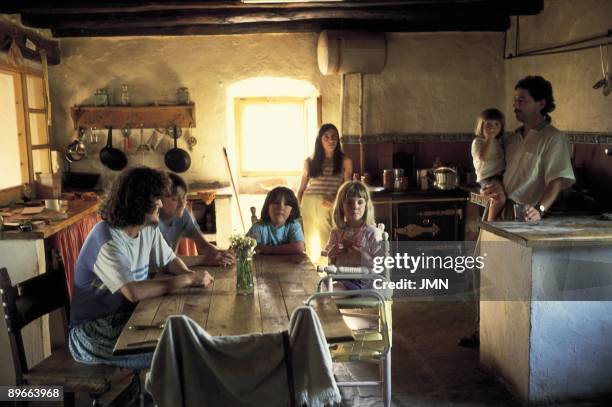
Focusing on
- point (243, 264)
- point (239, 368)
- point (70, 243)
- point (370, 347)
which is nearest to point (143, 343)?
point (239, 368)

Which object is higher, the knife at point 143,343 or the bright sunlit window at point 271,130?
the bright sunlit window at point 271,130

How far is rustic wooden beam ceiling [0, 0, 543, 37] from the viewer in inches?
204

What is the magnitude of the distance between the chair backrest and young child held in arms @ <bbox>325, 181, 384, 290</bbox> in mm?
1677

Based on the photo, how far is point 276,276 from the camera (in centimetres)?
321

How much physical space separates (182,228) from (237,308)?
1494 mm

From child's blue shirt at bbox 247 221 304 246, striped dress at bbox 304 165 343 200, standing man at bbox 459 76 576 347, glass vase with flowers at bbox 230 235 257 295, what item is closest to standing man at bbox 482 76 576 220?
standing man at bbox 459 76 576 347

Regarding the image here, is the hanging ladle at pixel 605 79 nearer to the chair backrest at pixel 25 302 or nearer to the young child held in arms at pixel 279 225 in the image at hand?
the young child held in arms at pixel 279 225

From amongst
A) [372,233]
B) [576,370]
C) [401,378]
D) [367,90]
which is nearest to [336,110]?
[367,90]

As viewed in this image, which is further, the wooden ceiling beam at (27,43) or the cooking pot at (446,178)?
the cooking pot at (446,178)

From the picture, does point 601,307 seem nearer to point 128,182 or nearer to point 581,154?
point 581,154

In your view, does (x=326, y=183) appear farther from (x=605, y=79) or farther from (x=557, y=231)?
(x=557, y=231)

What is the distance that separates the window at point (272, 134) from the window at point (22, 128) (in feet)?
6.73

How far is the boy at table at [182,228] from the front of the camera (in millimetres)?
3514

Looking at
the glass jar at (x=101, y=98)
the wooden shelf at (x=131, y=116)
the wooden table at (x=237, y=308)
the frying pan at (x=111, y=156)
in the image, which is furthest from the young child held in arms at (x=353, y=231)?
the glass jar at (x=101, y=98)
